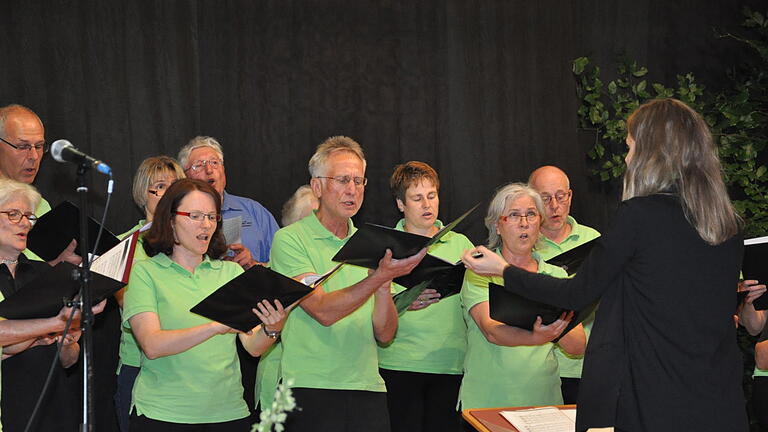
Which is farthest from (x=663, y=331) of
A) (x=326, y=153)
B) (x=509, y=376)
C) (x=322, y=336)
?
(x=326, y=153)

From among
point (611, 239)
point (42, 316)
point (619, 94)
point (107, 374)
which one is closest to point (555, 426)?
point (611, 239)

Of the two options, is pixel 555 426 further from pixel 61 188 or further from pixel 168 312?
pixel 61 188

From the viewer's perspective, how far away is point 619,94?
547 cm

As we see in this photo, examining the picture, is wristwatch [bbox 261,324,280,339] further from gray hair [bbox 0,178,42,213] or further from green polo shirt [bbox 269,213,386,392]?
gray hair [bbox 0,178,42,213]

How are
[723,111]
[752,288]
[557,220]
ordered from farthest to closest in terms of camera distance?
[723,111]
[557,220]
[752,288]

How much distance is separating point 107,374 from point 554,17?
3409 mm

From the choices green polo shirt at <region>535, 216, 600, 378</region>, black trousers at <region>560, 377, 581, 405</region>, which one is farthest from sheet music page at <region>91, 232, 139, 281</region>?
black trousers at <region>560, 377, 581, 405</region>

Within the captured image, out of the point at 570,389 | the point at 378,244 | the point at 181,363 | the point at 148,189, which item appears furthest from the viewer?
the point at 148,189

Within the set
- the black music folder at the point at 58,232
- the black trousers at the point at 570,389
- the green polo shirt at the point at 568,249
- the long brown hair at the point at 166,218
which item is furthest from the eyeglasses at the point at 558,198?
the black music folder at the point at 58,232

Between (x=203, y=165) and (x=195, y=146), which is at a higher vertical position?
(x=195, y=146)

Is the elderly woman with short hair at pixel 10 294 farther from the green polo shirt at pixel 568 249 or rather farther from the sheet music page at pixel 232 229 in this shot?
the green polo shirt at pixel 568 249

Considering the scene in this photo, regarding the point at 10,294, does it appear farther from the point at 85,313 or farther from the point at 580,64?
the point at 580,64

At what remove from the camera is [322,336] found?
3189 mm

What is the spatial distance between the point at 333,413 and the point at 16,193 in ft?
4.59
